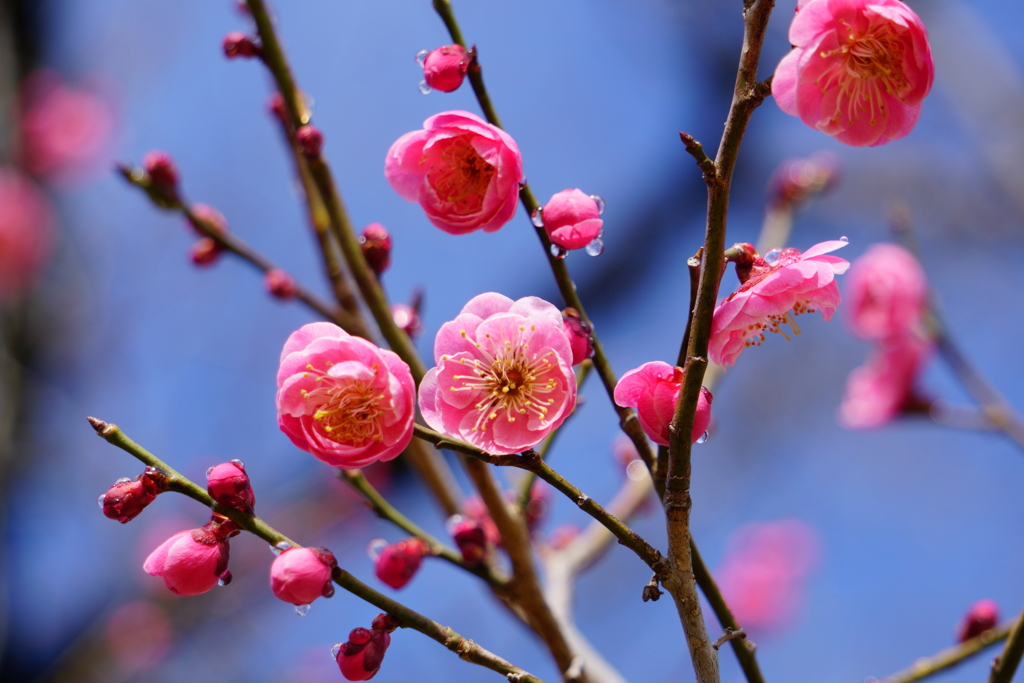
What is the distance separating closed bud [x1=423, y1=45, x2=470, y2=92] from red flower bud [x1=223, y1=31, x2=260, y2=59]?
45 centimetres

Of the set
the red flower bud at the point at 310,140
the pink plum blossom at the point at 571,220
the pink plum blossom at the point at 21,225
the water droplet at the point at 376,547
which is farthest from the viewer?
the pink plum blossom at the point at 21,225

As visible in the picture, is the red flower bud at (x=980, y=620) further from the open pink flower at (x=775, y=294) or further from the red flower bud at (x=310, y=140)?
the red flower bud at (x=310, y=140)

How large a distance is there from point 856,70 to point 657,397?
20.3 inches

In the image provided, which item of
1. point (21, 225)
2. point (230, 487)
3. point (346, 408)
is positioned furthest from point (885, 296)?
point (21, 225)

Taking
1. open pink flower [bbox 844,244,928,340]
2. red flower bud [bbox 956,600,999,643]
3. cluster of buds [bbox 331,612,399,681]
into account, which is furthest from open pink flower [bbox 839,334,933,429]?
cluster of buds [bbox 331,612,399,681]

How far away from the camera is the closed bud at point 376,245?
42.9 inches

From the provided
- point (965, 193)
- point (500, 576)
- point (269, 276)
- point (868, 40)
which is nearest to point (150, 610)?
point (269, 276)

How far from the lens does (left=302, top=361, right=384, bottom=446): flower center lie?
788 millimetres

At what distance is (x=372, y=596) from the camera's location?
755 mm

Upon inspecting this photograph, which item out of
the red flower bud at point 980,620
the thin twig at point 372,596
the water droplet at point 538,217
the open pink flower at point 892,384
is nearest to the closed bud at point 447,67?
the water droplet at point 538,217

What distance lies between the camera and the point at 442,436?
754mm

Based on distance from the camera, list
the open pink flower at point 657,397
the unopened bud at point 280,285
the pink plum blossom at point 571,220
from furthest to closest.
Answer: the unopened bud at point 280,285, the pink plum blossom at point 571,220, the open pink flower at point 657,397

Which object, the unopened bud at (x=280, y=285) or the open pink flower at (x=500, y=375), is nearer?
the open pink flower at (x=500, y=375)

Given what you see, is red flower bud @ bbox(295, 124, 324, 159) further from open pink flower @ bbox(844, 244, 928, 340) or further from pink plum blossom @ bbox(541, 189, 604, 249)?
open pink flower @ bbox(844, 244, 928, 340)
